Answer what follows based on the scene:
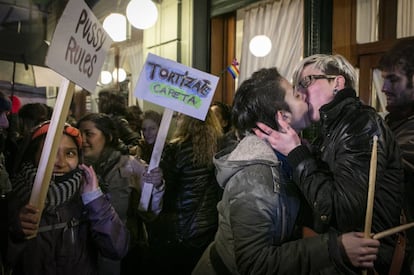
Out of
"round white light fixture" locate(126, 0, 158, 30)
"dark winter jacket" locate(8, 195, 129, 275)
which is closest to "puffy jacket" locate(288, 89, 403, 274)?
"dark winter jacket" locate(8, 195, 129, 275)

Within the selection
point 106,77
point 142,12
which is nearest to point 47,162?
point 142,12

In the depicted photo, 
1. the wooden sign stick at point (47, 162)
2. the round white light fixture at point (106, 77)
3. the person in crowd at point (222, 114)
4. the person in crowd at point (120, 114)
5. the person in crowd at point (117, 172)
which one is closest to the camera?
the wooden sign stick at point (47, 162)

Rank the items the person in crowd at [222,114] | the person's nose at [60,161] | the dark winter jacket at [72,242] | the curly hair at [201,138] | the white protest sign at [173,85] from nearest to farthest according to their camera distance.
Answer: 1. the dark winter jacket at [72,242]
2. the person's nose at [60,161]
3. the white protest sign at [173,85]
4. the curly hair at [201,138]
5. the person in crowd at [222,114]

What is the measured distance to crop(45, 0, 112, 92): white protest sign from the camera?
1934 mm

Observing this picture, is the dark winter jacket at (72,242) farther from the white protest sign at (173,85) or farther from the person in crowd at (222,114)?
the person in crowd at (222,114)

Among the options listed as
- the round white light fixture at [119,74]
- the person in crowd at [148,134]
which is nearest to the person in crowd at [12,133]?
the person in crowd at [148,134]

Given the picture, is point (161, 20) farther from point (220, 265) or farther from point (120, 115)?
point (220, 265)

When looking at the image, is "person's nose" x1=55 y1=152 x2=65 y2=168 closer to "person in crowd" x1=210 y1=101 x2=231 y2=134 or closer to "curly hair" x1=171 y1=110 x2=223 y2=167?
"curly hair" x1=171 y1=110 x2=223 y2=167

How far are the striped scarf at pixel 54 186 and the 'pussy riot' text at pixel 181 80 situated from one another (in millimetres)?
1027

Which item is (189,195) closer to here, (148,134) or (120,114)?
(148,134)

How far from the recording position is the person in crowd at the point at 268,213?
5.74ft

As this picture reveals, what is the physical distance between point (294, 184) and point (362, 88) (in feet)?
8.72

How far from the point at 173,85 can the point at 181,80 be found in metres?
0.07

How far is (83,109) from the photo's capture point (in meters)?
5.71
